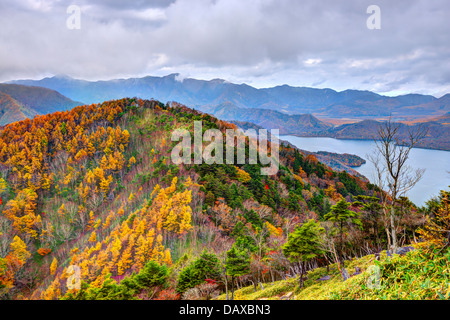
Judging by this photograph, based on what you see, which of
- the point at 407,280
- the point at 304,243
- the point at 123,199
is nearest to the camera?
the point at 407,280

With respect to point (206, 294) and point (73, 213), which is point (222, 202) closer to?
point (206, 294)

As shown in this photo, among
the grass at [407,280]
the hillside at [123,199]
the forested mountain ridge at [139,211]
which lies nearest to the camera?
the grass at [407,280]

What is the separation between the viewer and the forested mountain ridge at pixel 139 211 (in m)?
20.1

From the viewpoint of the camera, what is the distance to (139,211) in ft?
139

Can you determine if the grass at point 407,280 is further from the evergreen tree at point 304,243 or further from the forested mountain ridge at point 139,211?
the forested mountain ridge at point 139,211

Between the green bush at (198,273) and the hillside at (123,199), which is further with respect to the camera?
the hillside at (123,199)

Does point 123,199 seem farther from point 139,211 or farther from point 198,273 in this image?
point 198,273
